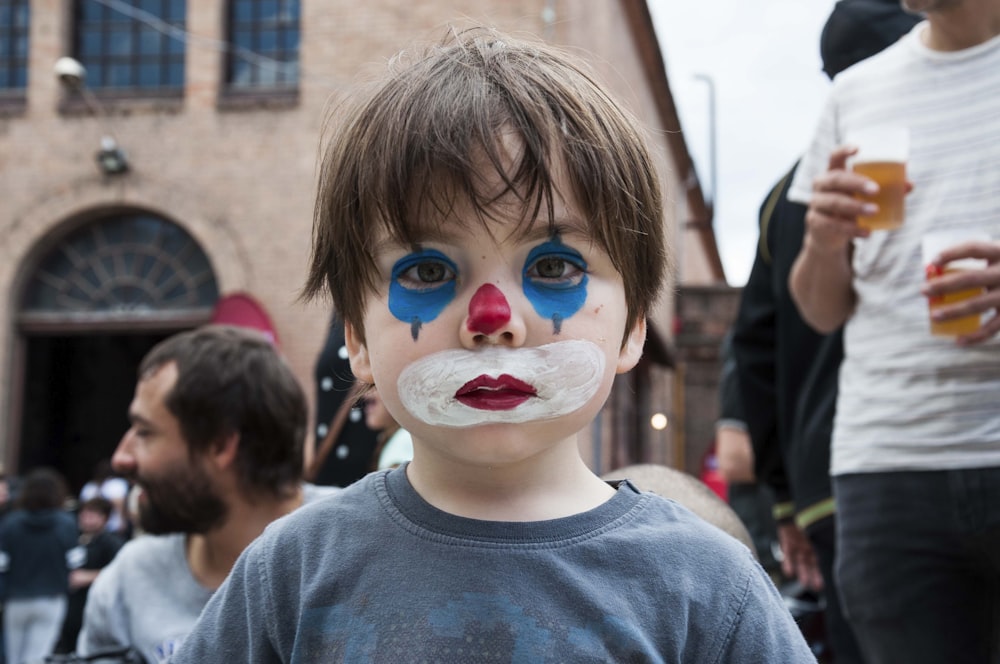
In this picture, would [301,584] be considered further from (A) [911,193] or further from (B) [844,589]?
(A) [911,193]

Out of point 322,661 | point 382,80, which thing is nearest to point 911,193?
point 382,80

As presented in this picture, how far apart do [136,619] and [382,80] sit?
1.88 m

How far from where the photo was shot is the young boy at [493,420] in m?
1.25

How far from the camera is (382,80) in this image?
144cm

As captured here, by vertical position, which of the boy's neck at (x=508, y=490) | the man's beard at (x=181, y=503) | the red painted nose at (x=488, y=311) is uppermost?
the red painted nose at (x=488, y=311)

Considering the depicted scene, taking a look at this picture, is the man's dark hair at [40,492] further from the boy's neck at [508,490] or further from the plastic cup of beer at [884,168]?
the boy's neck at [508,490]

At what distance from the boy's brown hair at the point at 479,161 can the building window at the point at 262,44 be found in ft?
37.5

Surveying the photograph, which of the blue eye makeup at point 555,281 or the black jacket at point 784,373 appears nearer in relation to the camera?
the blue eye makeup at point 555,281

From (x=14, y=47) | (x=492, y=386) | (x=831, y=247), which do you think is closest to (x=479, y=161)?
(x=492, y=386)

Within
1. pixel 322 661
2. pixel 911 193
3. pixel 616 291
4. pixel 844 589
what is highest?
pixel 911 193

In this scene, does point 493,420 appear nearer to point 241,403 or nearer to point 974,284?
point 974,284

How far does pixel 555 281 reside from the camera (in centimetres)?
130

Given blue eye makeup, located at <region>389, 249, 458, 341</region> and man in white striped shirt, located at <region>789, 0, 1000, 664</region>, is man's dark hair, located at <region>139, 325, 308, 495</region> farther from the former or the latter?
blue eye makeup, located at <region>389, 249, 458, 341</region>

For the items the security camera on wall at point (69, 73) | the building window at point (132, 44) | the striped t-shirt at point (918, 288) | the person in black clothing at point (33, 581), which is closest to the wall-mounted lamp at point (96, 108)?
the security camera on wall at point (69, 73)
